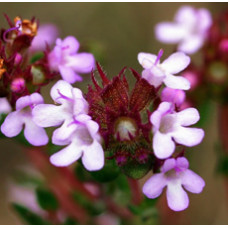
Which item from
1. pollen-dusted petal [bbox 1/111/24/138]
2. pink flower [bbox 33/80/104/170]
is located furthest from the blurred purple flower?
pink flower [bbox 33/80/104/170]

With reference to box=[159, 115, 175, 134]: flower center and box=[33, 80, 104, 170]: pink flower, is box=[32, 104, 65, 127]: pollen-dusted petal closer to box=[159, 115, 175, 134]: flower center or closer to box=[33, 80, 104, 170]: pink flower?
box=[33, 80, 104, 170]: pink flower

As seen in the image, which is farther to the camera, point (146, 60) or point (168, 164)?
point (146, 60)

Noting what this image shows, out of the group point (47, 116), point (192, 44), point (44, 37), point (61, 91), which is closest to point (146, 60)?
point (61, 91)

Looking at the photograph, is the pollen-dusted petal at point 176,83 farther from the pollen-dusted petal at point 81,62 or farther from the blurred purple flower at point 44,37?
the blurred purple flower at point 44,37

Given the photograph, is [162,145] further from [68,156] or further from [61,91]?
[61,91]

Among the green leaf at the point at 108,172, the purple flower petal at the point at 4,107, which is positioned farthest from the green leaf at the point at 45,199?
the green leaf at the point at 108,172
